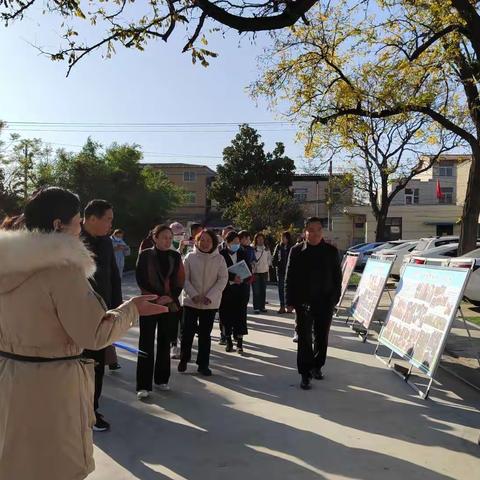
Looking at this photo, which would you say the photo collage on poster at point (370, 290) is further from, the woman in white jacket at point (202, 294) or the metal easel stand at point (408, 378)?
the woman in white jacket at point (202, 294)

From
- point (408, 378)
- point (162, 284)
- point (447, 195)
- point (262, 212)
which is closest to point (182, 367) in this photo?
point (162, 284)

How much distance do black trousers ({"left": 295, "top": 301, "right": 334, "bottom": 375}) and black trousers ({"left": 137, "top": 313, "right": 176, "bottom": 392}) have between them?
153 centimetres

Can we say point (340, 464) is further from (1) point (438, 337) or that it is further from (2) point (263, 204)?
(2) point (263, 204)

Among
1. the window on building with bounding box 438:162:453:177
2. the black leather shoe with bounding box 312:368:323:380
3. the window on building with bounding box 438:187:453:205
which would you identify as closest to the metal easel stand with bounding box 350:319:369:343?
the black leather shoe with bounding box 312:368:323:380

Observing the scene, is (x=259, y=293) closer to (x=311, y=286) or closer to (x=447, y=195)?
(x=311, y=286)

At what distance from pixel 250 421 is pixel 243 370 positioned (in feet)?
6.95

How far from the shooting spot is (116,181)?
4006cm

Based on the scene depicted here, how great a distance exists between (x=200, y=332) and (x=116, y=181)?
34461mm

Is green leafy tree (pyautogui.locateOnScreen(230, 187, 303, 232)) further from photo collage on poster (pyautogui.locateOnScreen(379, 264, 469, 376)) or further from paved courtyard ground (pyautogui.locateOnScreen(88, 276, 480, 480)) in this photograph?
paved courtyard ground (pyautogui.locateOnScreen(88, 276, 480, 480))

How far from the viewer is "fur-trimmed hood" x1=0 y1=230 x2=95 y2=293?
2.37m

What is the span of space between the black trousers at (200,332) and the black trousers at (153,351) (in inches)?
32.0

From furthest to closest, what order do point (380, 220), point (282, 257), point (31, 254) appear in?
point (380, 220), point (282, 257), point (31, 254)

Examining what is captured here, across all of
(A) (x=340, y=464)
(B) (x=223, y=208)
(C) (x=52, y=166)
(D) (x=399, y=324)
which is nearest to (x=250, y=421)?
(A) (x=340, y=464)

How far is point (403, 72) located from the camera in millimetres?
12953
